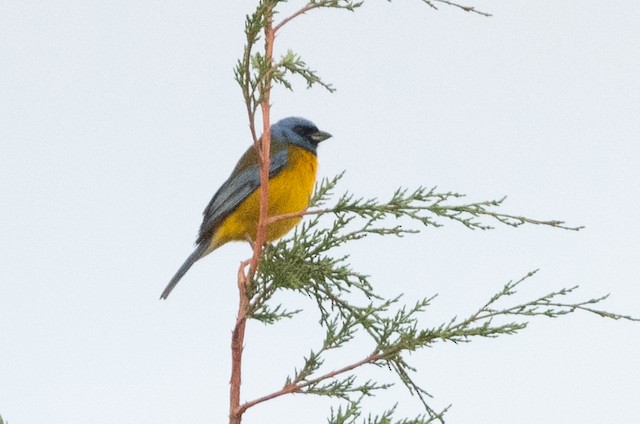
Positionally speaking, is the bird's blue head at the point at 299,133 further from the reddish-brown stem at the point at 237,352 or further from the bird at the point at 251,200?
the reddish-brown stem at the point at 237,352

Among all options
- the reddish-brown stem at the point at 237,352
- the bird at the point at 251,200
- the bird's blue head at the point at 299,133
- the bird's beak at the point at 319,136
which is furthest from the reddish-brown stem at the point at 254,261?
the bird's beak at the point at 319,136

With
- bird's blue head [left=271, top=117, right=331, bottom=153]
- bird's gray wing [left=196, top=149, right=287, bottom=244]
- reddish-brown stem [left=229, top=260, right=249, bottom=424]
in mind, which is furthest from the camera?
bird's blue head [left=271, top=117, right=331, bottom=153]

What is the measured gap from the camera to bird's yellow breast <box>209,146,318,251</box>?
20.6ft

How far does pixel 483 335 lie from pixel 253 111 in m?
1.51

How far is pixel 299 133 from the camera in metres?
7.23

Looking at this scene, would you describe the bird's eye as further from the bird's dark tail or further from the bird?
the bird's dark tail

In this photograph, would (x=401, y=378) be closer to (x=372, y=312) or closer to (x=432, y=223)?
(x=372, y=312)

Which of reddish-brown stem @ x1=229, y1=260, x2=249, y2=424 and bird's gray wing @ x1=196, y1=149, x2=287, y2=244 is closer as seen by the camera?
reddish-brown stem @ x1=229, y1=260, x2=249, y2=424

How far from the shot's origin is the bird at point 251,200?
631 cm

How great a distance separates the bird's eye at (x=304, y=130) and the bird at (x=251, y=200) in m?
0.41

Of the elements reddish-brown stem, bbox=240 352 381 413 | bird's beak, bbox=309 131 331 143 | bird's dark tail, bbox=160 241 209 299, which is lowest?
reddish-brown stem, bbox=240 352 381 413

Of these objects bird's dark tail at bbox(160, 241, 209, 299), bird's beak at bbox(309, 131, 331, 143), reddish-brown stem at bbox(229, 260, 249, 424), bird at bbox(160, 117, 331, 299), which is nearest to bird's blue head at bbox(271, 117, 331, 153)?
bird's beak at bbox(309, 131, 331, 143)

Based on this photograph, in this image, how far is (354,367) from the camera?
4152 mm

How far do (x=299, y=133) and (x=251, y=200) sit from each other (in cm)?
113
